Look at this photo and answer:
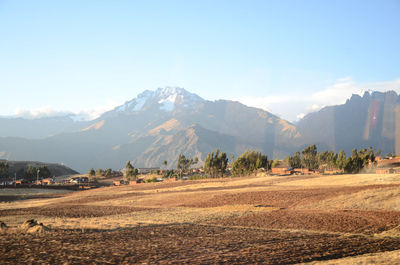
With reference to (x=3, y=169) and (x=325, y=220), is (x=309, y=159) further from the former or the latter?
(x=3, y=169)

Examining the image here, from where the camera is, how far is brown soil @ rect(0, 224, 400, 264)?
63.4 feet

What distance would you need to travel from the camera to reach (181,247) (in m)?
22.9

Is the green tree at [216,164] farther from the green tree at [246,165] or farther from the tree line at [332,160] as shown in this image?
the tree line at [332,160]

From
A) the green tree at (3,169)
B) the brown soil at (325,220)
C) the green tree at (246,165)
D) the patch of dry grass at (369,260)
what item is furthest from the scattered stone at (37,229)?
the green tree at (3,169)

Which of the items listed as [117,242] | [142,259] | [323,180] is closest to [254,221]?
[117,242]

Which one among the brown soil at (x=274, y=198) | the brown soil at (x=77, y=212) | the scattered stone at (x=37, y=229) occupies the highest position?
the scattered stone at (x=37, y=229)

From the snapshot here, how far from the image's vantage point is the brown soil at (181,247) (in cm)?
1933

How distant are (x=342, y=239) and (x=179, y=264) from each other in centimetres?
1322

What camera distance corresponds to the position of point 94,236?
26609 mm

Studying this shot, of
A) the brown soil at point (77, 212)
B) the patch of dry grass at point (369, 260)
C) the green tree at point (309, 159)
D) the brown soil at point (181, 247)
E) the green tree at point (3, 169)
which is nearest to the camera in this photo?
the patch of dry grass at point (369, 260)

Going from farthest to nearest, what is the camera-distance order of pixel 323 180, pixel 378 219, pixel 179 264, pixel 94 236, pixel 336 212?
pixel 323 180 < pixel 336 212 < pixel 378 219 < pixel 94 236 < pixel 179 264

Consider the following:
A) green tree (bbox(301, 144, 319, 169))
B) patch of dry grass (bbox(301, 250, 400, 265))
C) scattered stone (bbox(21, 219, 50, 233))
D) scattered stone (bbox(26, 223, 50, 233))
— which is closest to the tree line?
green tree (bbox(301, 144, 319, 169))

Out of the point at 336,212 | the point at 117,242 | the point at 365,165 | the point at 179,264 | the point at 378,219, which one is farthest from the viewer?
the point at 365,165

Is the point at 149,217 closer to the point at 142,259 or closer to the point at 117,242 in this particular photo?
the point at 117,242
